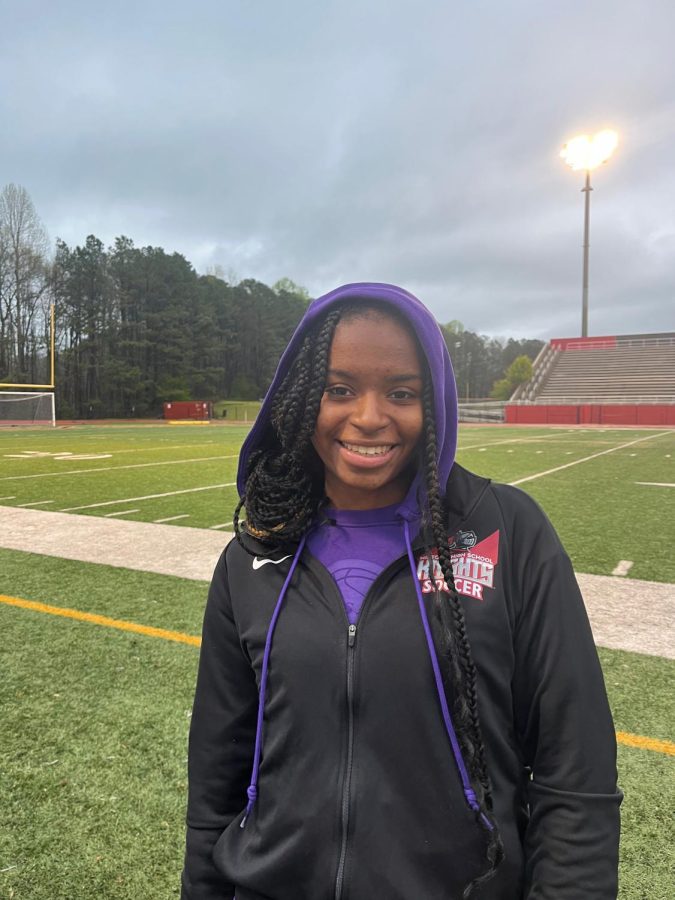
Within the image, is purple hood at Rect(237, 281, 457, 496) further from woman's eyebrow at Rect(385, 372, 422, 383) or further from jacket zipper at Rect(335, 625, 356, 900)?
jacket zipper at Rect(335, 625, 356, 900)

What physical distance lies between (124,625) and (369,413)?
327 cm

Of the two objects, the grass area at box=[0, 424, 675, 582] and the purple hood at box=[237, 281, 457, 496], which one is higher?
the purple hood at box=[237, 281, 457, 496]

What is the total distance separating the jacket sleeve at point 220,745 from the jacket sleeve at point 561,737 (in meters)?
0.56

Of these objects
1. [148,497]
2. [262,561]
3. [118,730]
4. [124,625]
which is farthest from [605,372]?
[262,561]

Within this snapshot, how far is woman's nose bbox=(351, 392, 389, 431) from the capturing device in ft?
3.76

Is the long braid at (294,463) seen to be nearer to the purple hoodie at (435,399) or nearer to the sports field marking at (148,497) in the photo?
the purple hoodie at (435,399)

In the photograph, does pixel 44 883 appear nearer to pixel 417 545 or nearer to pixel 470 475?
pixel 417 545

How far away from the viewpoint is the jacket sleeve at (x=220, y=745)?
48.4 inches

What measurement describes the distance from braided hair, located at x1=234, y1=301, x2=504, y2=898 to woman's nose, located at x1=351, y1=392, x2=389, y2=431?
0.28 feet

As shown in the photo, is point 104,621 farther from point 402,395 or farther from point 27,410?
point 27,410

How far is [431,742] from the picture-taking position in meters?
1.04

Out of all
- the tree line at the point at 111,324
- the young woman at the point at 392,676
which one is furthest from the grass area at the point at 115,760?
the tree line at the point at 111,324

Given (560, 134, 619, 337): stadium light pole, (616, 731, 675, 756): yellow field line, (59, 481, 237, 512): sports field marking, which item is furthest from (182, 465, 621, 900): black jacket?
(560, 134, 619, 337): stadium light pole

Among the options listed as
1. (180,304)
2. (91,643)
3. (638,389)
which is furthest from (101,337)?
(91,643)
